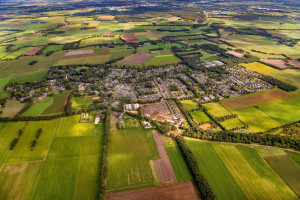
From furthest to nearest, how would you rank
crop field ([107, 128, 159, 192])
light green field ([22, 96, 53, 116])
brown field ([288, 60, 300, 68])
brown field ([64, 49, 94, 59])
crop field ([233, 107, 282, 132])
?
brown field ([64, 49, 94, 59]) < brown field ([288, 60, 300, 68]) < light green field ([22, 96, 53, 116]) < crop field ([233, 107, 282, 132]) < crop field ([107, 128, 159, 192])

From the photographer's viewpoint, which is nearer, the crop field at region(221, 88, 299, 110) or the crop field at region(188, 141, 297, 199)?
the crop field at region(188, 141, 297, 199)

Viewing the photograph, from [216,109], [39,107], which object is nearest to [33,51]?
[39,107]

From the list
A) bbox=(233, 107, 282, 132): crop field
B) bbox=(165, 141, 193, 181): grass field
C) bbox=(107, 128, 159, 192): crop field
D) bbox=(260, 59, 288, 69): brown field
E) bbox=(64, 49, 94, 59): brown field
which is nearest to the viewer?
bbox=(107, 128, 159, 192): crop field

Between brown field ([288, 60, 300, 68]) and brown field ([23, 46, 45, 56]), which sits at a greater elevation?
brown field ([23, 46, 45, 56])

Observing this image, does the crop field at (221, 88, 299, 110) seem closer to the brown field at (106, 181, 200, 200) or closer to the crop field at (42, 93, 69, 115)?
the brown field at (106, 181, 200, 200)

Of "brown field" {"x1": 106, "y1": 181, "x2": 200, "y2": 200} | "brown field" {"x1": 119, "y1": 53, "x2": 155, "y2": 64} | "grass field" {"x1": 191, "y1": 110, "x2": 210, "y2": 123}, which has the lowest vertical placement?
"brown field" {"x1": 106, "y1": 181, "x2": 200, "y2": 200}

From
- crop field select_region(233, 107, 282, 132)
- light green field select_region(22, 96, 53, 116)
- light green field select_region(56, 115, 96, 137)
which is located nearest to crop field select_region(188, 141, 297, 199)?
crop field select_region(233, 107, 282, 132)

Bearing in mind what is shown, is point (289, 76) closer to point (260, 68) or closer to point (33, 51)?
point (260, 68)
